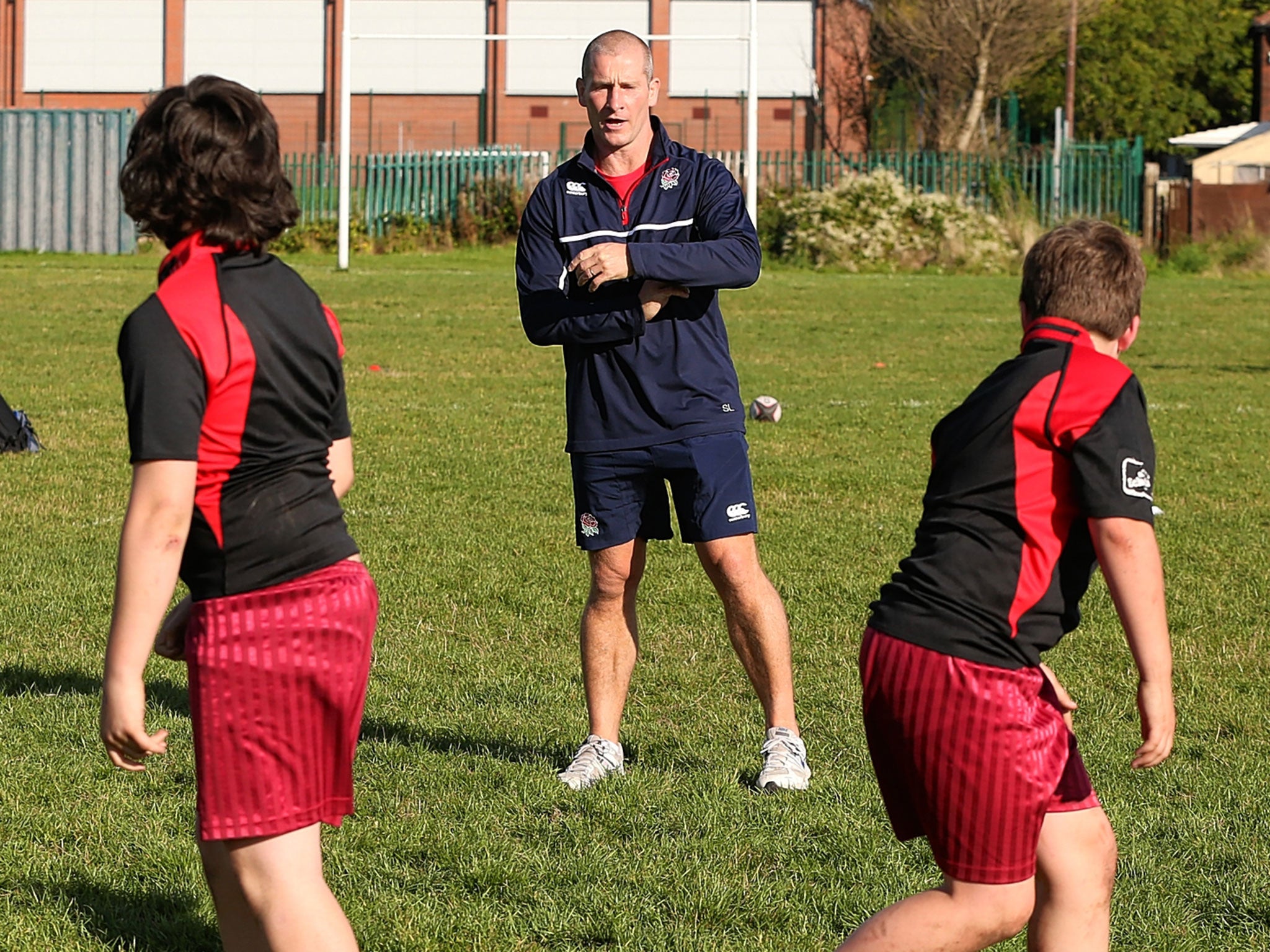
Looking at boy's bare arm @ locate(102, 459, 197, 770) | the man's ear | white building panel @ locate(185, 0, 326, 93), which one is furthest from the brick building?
boy's bare arm @ locate(102, 459, 197, 770)

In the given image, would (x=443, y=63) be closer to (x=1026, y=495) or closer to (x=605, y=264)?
(x=605, y=264)

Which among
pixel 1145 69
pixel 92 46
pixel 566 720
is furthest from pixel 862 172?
pixel 566 720

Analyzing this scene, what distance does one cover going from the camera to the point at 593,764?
4957 mm

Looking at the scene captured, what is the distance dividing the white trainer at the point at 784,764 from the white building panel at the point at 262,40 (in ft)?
154

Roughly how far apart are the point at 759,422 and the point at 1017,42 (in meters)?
33.1

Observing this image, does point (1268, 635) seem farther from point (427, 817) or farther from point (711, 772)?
point (427, 817)

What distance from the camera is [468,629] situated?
6676 millimetres

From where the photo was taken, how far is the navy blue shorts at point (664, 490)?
16.2 ft

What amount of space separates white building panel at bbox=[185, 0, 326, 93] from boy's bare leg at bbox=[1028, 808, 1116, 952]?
48782 mm

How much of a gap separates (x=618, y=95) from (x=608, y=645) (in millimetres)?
1612

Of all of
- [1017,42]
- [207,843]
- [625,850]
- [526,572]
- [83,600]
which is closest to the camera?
[207,843]

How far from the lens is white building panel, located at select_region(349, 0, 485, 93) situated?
48281 mm

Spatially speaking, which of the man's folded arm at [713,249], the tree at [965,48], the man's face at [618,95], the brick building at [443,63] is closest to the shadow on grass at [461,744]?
the man's folded arm at [713,249]

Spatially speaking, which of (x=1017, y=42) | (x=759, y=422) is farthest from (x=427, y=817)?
(x=1017, y=42)
